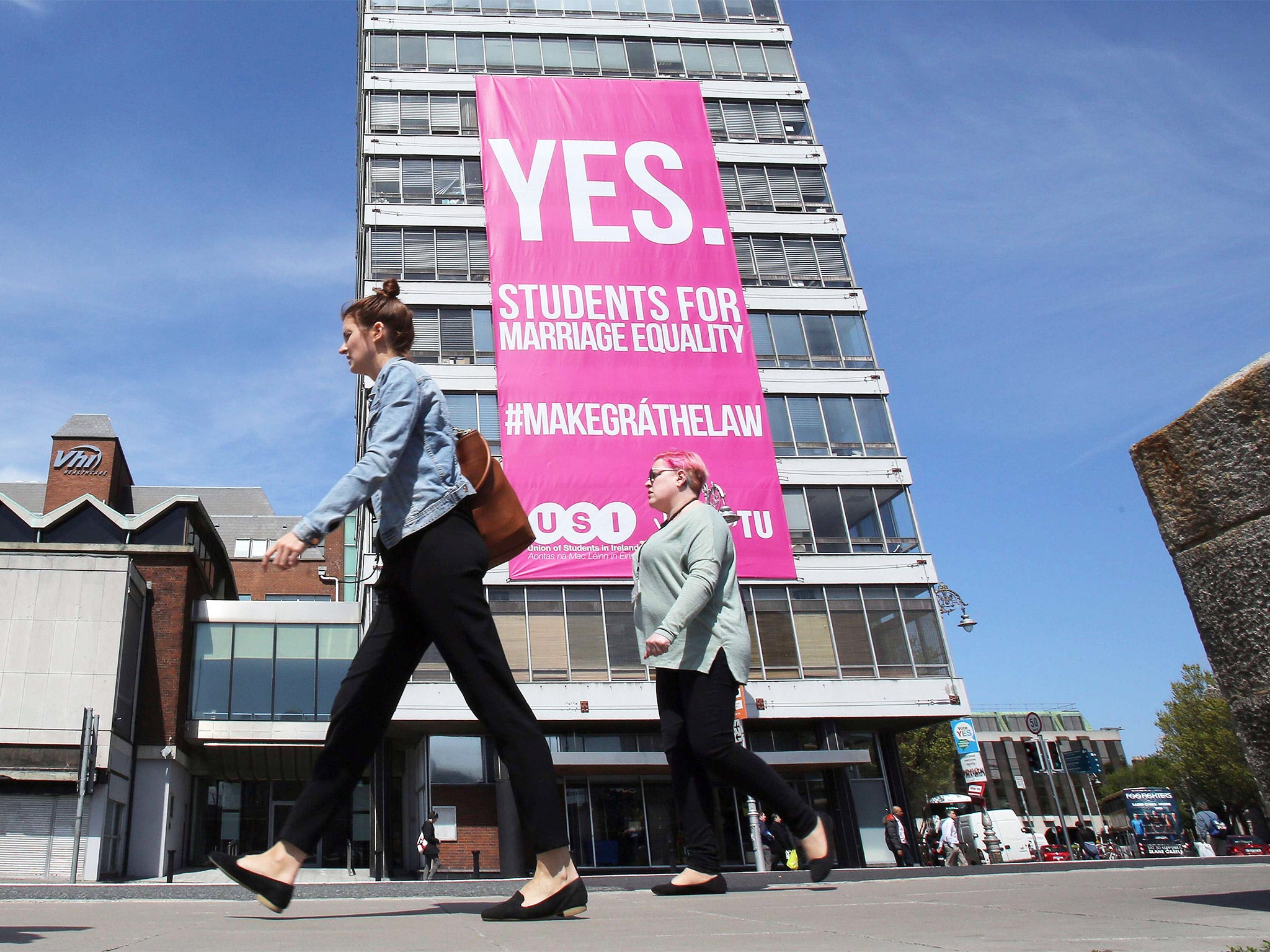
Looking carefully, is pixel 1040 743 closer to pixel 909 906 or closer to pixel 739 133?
pixel 909 906

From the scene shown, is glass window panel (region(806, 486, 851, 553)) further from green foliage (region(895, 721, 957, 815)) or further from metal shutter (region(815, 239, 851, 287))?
green foliage (region(895, 721, 957, 815))

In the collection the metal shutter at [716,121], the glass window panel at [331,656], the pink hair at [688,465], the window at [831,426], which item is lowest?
the pink hair at [688,465]

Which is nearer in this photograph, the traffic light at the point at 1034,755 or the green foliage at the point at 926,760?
the traffic light at the point at 1034,755

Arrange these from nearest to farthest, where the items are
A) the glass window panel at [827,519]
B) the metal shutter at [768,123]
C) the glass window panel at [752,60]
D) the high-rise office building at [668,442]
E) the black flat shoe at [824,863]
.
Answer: the black flat shoe at [824,863] → the high-rise office building at [668,442] → the glass window panel at [827,519] → the metal shutter at [768,123] → the glass window panel at [752,60]

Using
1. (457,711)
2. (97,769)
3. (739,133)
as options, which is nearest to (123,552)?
(97,769)

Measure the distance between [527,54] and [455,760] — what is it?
2306 cm

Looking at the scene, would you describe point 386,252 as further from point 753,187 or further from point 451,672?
point 451,672

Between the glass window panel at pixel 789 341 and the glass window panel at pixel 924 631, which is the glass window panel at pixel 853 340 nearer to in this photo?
the glass window panel at pixel 789 341

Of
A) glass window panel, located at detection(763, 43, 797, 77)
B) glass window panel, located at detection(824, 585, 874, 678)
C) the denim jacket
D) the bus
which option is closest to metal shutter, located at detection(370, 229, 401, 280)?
glass window panel, located at detection(763, 43, 797, 77)

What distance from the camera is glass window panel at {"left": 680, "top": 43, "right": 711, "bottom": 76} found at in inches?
1280

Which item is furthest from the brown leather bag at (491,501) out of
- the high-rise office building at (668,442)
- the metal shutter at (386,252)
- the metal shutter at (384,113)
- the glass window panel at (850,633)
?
the metal shutter at (384,113)

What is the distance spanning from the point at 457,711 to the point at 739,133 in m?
20.9

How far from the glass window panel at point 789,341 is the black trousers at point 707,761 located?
24451 millimetres

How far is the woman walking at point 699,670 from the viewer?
13.1 ft
